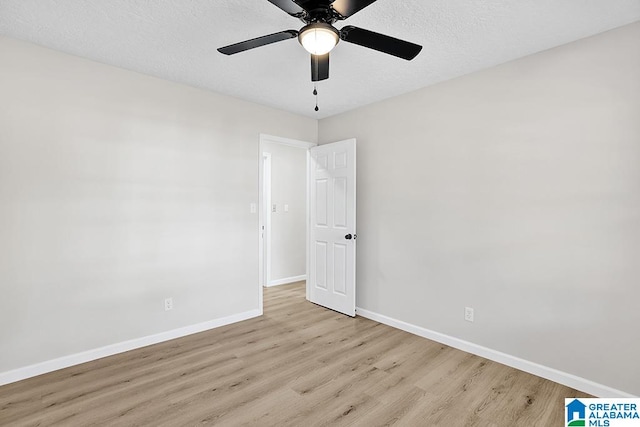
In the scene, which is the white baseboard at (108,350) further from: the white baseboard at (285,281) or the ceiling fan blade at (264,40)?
the ceiling fan blade at (264,40)

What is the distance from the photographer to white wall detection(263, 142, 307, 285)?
5.28 m

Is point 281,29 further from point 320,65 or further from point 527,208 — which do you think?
point 527,208

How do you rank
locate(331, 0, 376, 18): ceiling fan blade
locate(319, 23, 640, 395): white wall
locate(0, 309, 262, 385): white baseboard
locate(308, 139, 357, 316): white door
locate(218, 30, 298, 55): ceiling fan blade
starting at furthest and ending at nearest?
1. locate(308, 139, 357, 316): white door
2. locate(0, 309, 262, 385): white baseboard
3. locate(319, 23, 640, 395): white wall
4. locate(218, 30, 298, 55): ceiling fan blade
5. locate(331, 0, 376, 18): ceiling fan blade

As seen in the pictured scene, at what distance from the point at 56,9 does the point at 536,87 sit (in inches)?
135

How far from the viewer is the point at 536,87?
8.20ft

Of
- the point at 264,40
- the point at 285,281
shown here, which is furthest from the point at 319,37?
the point at 285,281

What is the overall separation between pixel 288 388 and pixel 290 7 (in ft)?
7.86

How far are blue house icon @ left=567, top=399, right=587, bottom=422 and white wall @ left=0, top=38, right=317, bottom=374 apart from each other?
2.95 meters

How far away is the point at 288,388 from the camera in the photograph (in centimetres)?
228

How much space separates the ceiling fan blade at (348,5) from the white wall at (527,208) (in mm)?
1790

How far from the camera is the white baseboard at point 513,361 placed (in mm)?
2189

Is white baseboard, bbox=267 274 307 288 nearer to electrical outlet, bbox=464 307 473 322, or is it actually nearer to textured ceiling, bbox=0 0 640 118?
electrical outlet, bbox=464 307 473 322

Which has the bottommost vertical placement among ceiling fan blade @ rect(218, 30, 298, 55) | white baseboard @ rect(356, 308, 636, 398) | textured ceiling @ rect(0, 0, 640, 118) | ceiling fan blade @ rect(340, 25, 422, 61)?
white baseboard @ rect(356, 308, 636, 398)

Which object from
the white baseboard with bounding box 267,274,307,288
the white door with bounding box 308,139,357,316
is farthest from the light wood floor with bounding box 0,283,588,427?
the white baseboard with bounding box 267,274,307,288
